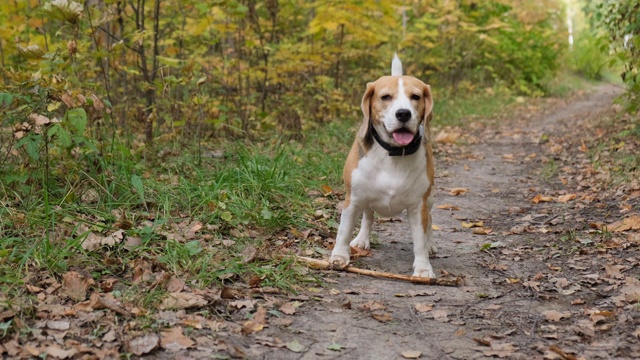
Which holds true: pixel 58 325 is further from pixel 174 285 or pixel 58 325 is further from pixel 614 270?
pixel 614 270

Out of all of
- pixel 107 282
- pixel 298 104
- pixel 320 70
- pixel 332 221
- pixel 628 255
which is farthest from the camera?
pixel 320 70

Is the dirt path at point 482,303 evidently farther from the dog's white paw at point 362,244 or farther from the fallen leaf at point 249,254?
the fallen leaf at point 249,254

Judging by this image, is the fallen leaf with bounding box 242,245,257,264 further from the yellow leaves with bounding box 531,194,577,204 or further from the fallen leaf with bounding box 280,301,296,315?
the yellow leaves with bounding box 531,194,577,204

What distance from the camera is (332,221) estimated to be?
217 inches

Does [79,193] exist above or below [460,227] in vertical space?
above

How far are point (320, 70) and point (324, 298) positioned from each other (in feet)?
26.9

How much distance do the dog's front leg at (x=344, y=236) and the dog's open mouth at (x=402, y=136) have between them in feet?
1.93

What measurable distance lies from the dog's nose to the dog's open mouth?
87 millimetres

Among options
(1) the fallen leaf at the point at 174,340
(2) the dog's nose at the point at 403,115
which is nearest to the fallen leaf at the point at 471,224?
(2) the dog's nose at the point at 403,115

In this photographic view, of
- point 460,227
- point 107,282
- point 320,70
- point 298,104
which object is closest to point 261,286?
point 107,282

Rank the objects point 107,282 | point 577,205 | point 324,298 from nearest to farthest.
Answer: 1. point 107,282
2. point 324,298
3. point 577,205

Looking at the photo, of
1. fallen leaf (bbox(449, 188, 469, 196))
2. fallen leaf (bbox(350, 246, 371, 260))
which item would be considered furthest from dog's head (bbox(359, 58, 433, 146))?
fallen leaf (bbox(449, 188, 469, 196))

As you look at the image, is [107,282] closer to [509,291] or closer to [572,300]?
[509,291]

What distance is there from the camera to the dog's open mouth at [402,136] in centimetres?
405
